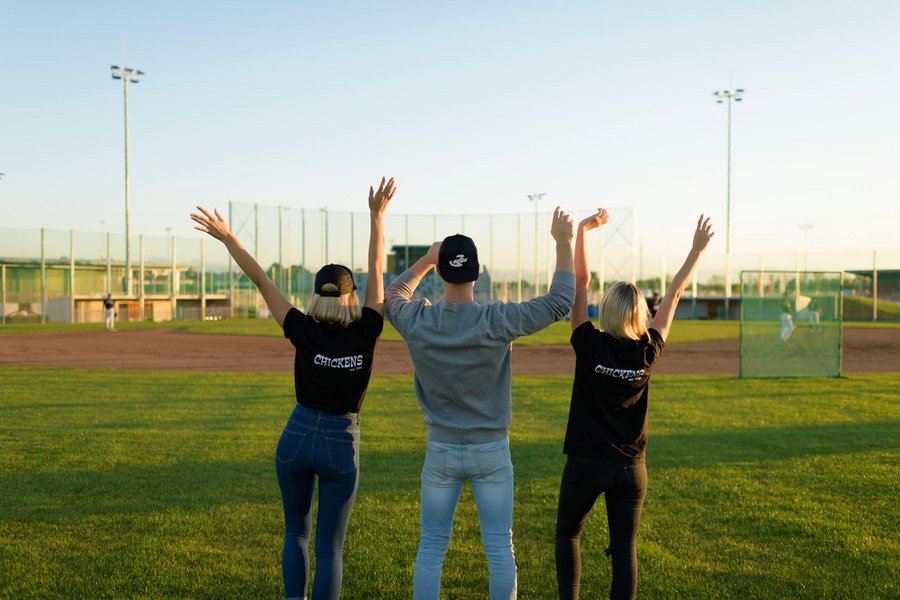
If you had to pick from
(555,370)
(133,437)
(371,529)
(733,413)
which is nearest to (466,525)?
(371,529)

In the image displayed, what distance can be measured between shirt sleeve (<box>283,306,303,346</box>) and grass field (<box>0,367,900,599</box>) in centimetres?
174

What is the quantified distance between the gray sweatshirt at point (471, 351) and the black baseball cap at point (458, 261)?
126 mm

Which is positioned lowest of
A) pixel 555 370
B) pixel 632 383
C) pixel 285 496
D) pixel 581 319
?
pixel 555 370

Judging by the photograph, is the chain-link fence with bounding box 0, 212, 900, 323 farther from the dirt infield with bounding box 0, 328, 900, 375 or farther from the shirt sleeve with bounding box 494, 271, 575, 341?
the shirt sleeve with bounding box 494, 271, 575, 341

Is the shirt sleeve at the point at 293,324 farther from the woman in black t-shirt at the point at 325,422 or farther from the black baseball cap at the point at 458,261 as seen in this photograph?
the black baseball cap at the point at 458,261

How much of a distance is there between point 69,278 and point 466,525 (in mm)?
46623

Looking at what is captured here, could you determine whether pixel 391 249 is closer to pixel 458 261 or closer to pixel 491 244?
pixel 491 244

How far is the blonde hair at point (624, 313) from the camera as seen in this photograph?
3.32 m

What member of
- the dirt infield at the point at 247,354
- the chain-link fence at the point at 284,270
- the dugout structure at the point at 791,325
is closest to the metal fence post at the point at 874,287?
the chain-link fence at the point at 284,270

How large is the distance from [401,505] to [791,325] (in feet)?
42.8

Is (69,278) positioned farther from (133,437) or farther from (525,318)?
(525,318)

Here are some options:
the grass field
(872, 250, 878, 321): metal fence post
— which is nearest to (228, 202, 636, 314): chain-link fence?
(872, 250, 878, 321): metal fence post

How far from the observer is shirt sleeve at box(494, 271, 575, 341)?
10.4 feet

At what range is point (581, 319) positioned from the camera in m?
3.53
